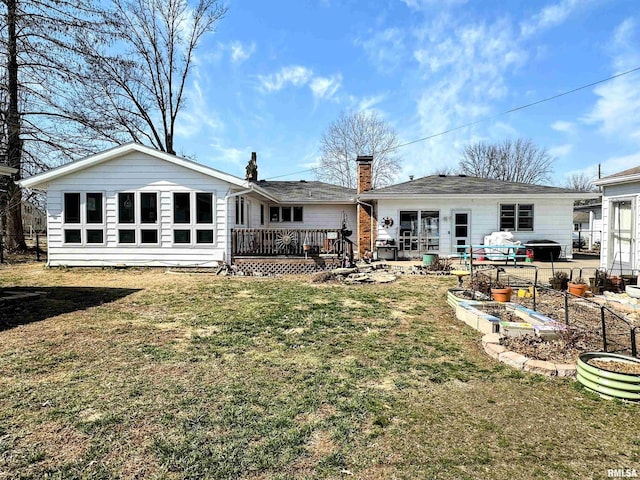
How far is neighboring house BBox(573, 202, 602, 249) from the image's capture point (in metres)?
23.7

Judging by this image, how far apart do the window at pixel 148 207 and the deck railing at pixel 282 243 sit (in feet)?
8.72

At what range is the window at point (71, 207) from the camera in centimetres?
1212

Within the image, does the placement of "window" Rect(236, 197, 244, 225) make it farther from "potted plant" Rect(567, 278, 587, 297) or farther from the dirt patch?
the dirt patch

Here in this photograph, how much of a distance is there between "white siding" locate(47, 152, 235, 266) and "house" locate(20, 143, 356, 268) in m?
0.03

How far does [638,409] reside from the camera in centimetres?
293

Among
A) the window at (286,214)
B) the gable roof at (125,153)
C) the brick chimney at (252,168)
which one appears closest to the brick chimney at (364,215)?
the window at (286,214)

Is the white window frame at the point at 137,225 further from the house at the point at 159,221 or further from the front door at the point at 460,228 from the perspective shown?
the front door at the point at 460,228

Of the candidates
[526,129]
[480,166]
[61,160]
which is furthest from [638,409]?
[480,166]

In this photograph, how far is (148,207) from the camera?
1205 cm

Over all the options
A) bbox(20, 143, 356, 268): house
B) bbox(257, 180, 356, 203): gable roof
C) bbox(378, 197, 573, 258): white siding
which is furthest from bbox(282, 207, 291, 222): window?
bbox(20, 143, 356, 268): house

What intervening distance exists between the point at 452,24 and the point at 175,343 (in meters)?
16.3

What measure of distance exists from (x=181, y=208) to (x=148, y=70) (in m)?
16.2

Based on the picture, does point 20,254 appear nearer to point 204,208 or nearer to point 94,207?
point 94,207

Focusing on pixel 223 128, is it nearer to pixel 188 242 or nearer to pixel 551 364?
pixel 188 242
